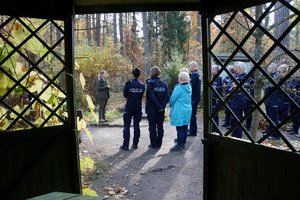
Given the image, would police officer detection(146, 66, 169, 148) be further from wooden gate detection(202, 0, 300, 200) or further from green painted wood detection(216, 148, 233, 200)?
green painted wood detection(216, 148, 233, 200)

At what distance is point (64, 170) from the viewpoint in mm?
3244

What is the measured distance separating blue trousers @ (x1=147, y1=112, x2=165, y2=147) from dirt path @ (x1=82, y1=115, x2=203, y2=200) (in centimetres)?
18

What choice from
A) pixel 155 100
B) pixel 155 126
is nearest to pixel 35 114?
pixel 155 100

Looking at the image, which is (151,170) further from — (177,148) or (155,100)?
(155,100)

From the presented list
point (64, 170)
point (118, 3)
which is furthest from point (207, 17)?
point (64, 170)

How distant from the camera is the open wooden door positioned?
2863 millimetres

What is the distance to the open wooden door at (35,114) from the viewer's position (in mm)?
2863

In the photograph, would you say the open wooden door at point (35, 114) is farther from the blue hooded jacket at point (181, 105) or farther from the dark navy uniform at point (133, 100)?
the blue hooded jacket at point (181, 105)

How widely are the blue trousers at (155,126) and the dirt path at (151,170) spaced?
0.60ft

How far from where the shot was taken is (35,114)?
3275 millimetres

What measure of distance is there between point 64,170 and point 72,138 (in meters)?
0.35

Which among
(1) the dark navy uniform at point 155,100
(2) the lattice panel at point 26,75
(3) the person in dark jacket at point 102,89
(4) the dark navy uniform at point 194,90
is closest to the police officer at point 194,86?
(4) the dark navy uniform at point 194,90

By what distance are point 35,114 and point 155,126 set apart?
3.31 m

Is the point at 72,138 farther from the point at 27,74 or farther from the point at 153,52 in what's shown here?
the point at 153,52
